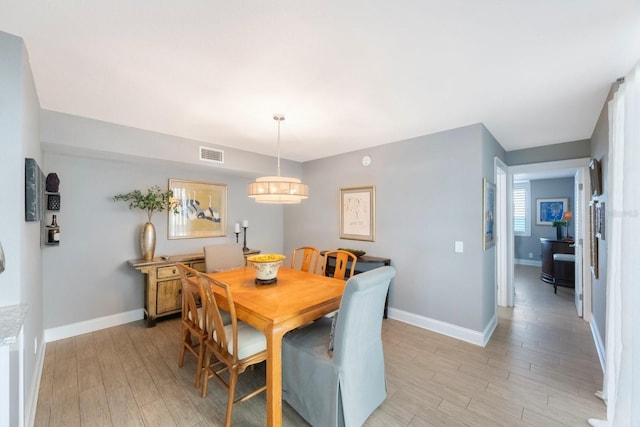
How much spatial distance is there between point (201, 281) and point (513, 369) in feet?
9.38

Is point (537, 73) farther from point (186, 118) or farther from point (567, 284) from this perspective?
point (567, 284)

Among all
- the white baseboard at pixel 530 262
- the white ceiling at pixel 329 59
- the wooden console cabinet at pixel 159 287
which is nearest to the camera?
the white ceiling at pixel 329 59

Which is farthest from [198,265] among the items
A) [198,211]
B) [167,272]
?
[198,211]

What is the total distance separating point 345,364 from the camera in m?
1.64

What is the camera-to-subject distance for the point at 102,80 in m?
2.01

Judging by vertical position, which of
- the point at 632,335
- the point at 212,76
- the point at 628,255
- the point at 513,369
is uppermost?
the point at 212,76

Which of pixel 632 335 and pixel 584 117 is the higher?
pixel 584 117

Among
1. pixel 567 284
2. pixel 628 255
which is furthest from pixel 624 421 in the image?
pixel 567 284

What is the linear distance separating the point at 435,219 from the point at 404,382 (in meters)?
1.84

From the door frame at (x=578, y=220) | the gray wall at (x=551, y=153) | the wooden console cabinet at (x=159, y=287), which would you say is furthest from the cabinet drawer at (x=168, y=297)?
the gray wall at (x=551, y=153)

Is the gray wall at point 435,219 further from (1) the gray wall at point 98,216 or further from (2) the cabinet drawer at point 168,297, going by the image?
(2) the cabinet drawer at point 168,297

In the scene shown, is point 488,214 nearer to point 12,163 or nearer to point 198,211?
point 198,211

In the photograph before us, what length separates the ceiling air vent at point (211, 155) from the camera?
3.56 m

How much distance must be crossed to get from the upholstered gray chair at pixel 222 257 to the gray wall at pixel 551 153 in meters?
4.20
